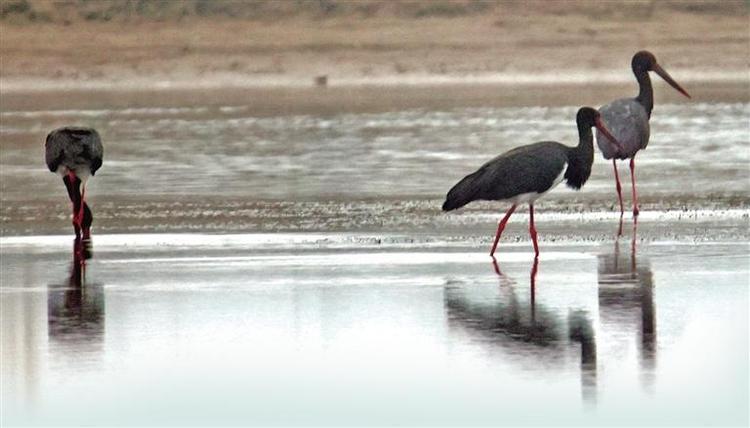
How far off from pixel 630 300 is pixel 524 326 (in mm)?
1007

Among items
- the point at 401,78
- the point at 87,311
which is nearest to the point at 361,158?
the point at 87,311

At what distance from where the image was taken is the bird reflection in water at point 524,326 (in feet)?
28.0

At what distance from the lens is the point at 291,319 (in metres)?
9.76

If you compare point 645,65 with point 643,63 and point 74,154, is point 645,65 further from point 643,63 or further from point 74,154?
point 74,154

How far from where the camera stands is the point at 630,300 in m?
10.2

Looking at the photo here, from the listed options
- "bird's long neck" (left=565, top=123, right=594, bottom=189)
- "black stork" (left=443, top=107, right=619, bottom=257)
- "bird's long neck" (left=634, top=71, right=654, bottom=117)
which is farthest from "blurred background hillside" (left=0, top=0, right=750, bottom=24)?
"black stork" (left=443, top=107, right=619, bottom=257)

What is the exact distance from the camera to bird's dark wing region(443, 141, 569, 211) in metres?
12.0

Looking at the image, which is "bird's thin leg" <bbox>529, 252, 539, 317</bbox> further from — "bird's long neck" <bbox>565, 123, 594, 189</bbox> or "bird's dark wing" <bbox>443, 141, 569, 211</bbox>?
"bird's long neck" <bbox>565, 123, 594, 189</bbox>

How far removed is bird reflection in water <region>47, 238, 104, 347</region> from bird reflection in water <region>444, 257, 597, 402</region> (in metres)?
1.76

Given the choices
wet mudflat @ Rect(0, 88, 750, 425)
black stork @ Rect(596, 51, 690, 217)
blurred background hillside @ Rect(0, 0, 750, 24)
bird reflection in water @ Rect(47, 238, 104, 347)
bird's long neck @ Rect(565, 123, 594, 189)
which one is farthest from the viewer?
blurred background hillside @ Rect(0, 0, 750, 24)

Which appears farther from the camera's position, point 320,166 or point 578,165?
point 320,166

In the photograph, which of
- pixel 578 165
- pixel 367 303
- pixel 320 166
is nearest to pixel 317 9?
pixel 320 166

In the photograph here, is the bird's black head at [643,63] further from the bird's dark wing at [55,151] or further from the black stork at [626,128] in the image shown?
the bird's dark wing at [55,151]

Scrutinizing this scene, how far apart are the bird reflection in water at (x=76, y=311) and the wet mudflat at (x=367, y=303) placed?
0.03 meters
